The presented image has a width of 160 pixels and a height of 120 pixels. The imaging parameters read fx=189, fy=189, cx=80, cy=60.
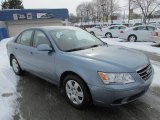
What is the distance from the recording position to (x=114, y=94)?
9.49ft

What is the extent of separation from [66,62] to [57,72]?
38 centimetres

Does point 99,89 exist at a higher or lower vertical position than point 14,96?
higher

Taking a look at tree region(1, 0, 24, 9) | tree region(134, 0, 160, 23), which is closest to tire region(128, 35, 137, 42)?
tree region(134, 0, 160, 23)

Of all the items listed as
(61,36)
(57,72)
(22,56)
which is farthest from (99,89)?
(22,56)

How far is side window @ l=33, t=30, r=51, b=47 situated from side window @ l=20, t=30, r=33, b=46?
11.3 inches

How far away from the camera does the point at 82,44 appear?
416 centimetres

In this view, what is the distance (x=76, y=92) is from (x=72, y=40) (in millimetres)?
1252

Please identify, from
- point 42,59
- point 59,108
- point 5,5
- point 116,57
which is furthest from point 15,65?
point 5,5

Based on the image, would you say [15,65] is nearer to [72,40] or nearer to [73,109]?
[72,40]

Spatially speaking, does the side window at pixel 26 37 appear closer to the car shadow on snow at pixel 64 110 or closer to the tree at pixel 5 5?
the car shadow on snow at pixel 64 110

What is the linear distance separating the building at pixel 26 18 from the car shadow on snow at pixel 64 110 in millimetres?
22196

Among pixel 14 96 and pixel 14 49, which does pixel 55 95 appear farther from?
pixel 14 49

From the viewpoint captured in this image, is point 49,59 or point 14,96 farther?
point 14,96

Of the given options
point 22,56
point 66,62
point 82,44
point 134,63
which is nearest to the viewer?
point 134,63
